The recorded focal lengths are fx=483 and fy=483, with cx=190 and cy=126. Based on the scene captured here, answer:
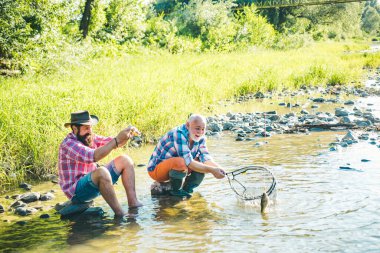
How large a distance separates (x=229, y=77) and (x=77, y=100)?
8.39 metres

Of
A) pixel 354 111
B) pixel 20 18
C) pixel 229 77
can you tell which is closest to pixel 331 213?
pixel 354 111

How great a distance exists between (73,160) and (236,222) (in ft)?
6.48

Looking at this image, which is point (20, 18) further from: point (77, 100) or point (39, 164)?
point (39, 164)

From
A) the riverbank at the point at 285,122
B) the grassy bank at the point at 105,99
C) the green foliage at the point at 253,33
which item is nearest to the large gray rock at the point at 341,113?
the riverbank at the point at 285,122

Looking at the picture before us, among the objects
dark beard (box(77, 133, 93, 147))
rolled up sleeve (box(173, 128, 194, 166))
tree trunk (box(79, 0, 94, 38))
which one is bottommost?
rolled up sleeve (box(173, 128, 194, 166))

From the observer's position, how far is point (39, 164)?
24.1 feet

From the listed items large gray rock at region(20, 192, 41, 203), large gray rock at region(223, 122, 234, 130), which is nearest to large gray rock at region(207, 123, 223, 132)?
large gray rock at region(223, 122, 234, 130)

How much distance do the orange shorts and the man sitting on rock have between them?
1.53 feet

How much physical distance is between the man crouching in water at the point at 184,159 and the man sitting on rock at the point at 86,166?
0.51 metres

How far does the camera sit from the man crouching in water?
5719 millimetres

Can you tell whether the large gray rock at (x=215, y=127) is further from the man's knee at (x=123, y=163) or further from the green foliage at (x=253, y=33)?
the green foliage at (x=253, y=33)

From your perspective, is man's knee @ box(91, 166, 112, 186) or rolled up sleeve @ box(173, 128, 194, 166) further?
rolled up sleeve @ box(173, 128, 194, 166)

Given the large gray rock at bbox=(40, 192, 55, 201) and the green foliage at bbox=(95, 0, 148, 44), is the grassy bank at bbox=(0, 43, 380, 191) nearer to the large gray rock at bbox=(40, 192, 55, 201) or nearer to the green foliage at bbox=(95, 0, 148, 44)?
the large gray rock at bbox=(40, 192, 55, 201)

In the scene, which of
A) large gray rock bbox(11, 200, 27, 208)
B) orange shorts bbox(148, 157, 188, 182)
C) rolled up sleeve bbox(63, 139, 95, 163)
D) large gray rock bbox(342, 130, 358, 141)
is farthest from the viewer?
large gray rock bbox(342, 130, 358, 141)
